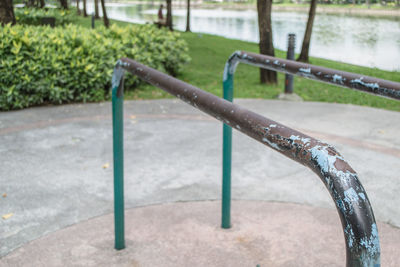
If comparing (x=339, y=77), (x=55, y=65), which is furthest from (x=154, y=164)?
(x=55, y=65)

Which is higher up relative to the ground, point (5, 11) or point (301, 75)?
point (5, 11)

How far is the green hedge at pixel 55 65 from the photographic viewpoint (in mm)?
6438

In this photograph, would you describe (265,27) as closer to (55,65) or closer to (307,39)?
(307,39)

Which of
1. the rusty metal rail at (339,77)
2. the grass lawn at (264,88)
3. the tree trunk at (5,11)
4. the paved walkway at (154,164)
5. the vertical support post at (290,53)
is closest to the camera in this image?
the rusty metal rail at (339,77)

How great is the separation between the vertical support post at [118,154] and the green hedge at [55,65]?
13.8ft

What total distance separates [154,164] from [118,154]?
175 cm

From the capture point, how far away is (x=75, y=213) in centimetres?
334

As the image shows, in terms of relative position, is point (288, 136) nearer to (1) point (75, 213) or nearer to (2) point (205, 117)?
(1) point (75, 213)

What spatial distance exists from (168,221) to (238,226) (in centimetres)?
48

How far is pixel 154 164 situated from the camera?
4.37 m

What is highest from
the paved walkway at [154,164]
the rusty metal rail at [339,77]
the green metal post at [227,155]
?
the rusty metal rail at [339,77]

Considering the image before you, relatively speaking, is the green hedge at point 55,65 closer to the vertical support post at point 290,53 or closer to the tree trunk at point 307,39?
the vertical support post at point 290,53

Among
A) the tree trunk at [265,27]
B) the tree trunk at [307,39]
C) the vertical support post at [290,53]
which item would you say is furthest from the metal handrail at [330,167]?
the tree trunk at [307,39]

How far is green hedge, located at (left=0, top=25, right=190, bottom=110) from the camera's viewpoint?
6438 millimetres
